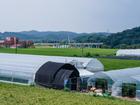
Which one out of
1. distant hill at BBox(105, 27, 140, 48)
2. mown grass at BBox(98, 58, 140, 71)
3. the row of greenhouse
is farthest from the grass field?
distant hill at BBox(105, 27, 140, 48)

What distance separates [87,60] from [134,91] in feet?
28.6

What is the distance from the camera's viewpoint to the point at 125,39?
95.4m

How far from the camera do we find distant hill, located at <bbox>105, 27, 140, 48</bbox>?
298 ft

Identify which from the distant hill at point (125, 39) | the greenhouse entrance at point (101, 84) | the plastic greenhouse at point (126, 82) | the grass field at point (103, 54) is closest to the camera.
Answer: the plastic greenhouse at point (126, 82)

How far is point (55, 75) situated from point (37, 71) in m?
1.73

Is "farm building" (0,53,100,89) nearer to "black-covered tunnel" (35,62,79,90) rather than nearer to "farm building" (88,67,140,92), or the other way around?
"black-covered tunnel" (35,62,79,90)

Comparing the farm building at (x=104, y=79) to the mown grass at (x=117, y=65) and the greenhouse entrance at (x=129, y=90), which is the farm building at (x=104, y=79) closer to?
the greenhouse entrance at (x=129, y=90)

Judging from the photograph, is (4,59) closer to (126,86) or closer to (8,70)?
(8,70)

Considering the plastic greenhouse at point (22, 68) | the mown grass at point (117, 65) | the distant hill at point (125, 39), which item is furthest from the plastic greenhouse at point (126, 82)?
the distant hill at point (125, 39)

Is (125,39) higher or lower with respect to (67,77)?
higher

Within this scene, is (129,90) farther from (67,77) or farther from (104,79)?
(67,77)

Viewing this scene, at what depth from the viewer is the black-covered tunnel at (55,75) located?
17031 millimetres

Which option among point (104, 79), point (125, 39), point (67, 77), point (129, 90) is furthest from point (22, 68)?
point (125, 39)

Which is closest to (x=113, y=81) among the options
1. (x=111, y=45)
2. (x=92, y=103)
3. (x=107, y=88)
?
(x=107, y=88)
